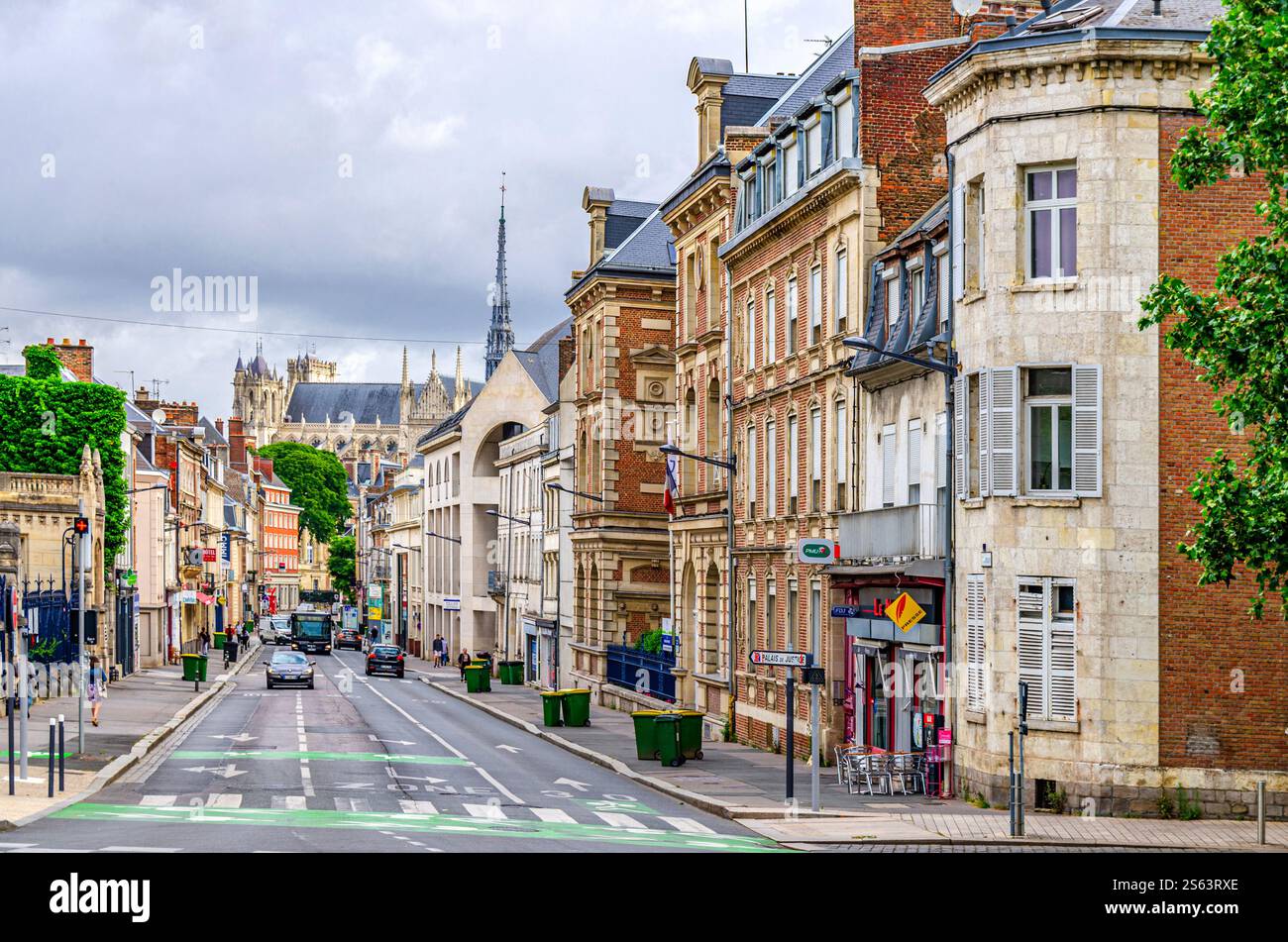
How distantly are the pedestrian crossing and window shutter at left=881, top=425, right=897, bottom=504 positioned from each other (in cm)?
864

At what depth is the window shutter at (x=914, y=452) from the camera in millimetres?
31891

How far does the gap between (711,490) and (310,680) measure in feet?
93.8

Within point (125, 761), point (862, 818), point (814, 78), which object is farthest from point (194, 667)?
point (862, 818)

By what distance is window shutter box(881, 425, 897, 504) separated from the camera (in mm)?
33438

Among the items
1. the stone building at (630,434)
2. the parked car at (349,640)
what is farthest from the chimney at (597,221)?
the parked car at (349,640)

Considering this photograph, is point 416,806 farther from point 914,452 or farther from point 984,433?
point 914,452

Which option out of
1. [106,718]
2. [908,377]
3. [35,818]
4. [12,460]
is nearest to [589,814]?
[35,818]

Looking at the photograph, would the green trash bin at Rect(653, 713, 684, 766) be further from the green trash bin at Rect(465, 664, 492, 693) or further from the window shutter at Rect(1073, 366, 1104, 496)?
the green trash bin at Rect(465, 664, 492, 693)

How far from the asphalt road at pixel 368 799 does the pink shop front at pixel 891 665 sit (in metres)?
4.60

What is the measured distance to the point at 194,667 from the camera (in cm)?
6562

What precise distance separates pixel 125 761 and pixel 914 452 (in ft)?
53.0

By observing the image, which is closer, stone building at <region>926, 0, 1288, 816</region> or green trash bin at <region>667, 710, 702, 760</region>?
stone building at <region>926, 0, 1288, 816</region>

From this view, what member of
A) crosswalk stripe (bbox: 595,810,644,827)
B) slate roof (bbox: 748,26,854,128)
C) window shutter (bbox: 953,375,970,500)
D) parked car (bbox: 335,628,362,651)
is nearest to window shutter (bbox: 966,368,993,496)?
window shutter (bbox: 953,375,970,500)
